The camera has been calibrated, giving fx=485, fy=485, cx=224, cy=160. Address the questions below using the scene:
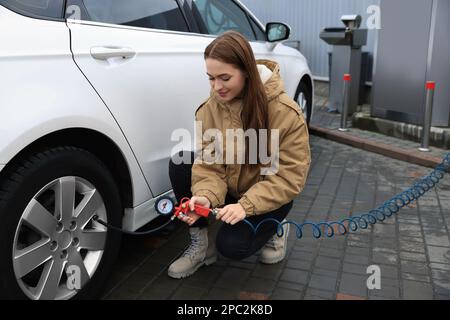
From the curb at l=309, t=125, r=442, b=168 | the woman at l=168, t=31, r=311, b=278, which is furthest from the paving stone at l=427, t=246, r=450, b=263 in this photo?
the curb at l=309, t=125, r=442, b=168

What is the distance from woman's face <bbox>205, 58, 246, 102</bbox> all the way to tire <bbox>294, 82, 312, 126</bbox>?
2760 millimetres

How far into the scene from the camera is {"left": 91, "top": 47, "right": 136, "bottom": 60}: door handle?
2.29 meters

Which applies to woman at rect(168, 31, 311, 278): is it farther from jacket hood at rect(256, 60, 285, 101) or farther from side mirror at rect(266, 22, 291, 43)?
side mirror at rect(266, 22, 291, 43)

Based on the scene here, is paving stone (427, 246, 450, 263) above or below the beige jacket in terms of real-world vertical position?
below

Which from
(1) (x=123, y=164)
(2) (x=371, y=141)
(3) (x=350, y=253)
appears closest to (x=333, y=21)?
(2) (x=371, y=141)

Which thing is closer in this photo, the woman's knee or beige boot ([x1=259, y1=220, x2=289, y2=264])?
the woman's knee

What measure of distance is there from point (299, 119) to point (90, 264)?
1.26 meters

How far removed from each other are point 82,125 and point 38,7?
1.83ft

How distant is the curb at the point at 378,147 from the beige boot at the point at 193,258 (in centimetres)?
310

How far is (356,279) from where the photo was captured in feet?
8.99

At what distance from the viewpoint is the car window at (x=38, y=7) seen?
2048 millimetres

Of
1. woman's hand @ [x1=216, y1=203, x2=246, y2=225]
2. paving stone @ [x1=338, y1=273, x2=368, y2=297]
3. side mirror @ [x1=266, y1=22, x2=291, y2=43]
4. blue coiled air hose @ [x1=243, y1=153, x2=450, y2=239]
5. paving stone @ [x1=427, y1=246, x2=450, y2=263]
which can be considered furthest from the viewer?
side mirror @ [x1=266, y1=22, x2=291, y2=43]

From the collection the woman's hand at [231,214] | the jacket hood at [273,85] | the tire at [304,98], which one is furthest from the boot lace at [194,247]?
the tire at [304,98]

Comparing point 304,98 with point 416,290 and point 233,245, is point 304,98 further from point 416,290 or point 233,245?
point 233,245
